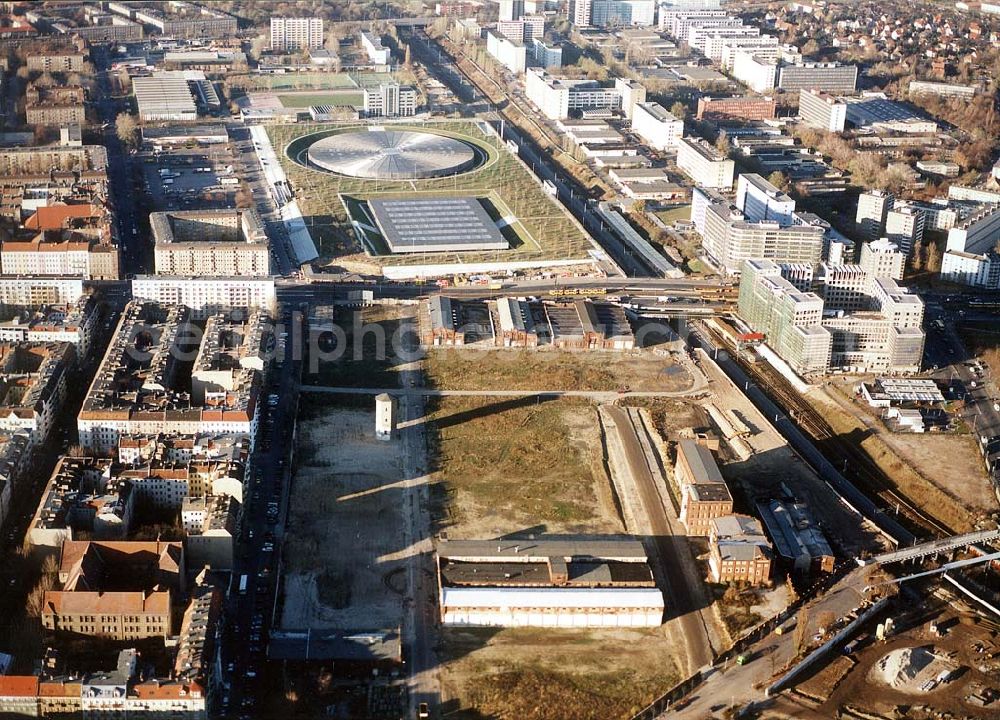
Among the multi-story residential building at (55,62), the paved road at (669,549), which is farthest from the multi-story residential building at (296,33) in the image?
the paved road at (669,549)

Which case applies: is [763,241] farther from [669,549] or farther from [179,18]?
[179,18]

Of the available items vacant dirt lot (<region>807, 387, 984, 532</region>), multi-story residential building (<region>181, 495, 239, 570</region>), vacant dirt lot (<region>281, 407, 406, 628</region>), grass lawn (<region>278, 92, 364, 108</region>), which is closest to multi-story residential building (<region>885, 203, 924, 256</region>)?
vacant dirt lot (<region>807, 387, 984, 532</region>)

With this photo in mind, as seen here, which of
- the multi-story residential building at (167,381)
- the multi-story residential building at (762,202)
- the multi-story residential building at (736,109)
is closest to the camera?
the multi-story residential building at (167,381)

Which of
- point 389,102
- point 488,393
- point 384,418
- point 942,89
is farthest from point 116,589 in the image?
point 942,89

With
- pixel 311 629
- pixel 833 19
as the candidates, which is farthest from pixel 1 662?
pixel 833 19

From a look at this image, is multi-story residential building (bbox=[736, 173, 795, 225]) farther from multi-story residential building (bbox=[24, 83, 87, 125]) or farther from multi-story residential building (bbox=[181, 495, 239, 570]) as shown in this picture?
multi-story residential building (bbox=[24, 83, 87, 125])

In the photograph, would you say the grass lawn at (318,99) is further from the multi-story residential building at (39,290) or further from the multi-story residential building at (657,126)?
the multi-story residential building at (39,290)
